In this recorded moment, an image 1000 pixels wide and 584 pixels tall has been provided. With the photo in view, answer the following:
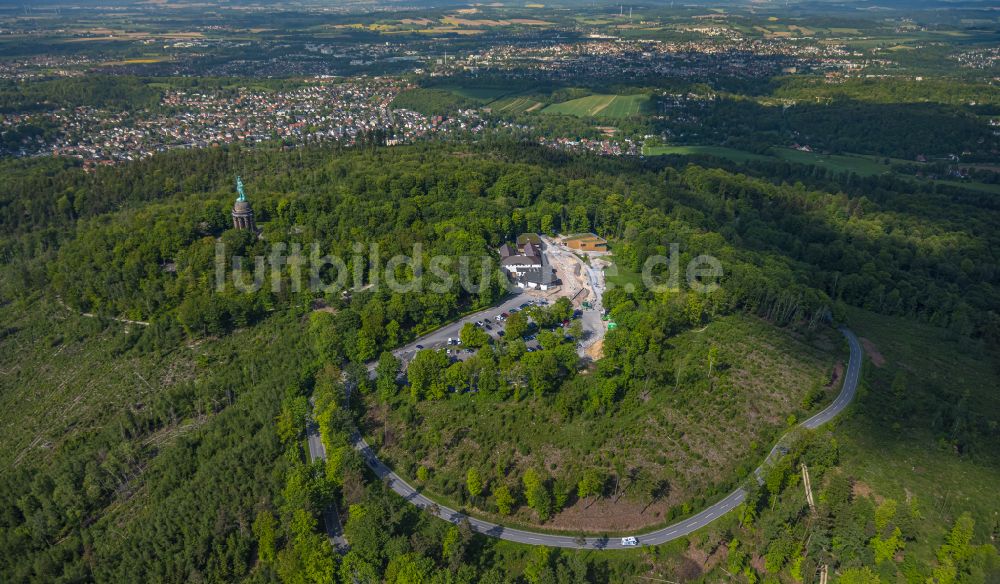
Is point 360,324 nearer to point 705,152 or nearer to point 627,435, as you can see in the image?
point 627,435

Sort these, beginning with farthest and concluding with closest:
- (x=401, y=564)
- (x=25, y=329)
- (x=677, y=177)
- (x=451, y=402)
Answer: (x=677, y=177)
(x=25, y=329)
(x=451, y=402)
(x=401, y=564)

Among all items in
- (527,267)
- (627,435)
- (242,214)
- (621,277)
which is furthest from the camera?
(242,214)

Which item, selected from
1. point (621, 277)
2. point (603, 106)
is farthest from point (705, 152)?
point (621, 277)

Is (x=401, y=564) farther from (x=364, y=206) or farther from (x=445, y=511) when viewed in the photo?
(x=364, y=206)

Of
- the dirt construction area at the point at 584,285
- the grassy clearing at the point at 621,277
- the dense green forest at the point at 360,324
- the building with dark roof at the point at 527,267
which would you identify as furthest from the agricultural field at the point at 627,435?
the building with dark roof at the point at 527,267

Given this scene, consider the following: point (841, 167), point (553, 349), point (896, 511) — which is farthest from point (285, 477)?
point (841, 167)
